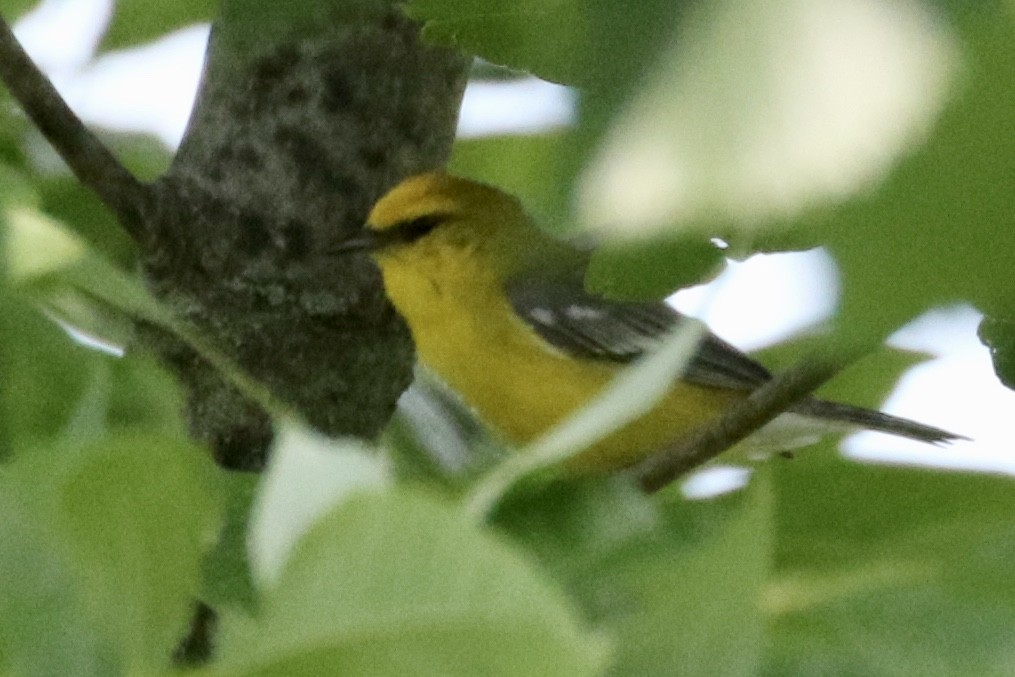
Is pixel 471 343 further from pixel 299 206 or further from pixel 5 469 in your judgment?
pixel 5 469

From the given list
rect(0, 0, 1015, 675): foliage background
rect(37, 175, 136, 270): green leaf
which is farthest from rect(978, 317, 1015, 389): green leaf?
rect(37, 175, 136, 270): green leaf

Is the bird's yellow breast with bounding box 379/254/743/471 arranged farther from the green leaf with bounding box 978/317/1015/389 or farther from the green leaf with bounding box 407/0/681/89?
the green leaf with bounding box 407/0/681/89

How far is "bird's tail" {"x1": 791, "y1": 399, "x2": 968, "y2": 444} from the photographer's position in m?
1.57

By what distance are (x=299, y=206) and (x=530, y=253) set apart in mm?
1095

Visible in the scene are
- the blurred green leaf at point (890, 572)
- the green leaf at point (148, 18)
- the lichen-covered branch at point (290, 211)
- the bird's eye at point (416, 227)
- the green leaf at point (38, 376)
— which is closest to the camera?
the blurred green leaf at point (890, 572)

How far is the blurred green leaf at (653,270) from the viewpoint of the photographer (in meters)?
0.54

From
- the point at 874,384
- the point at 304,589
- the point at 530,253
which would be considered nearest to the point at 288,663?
the point at 304,589

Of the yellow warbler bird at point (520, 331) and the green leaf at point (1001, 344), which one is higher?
the green leaf at point (1001, 344)

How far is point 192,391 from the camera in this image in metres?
1.39

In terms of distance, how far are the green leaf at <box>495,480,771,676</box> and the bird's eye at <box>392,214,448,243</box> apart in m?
1.45

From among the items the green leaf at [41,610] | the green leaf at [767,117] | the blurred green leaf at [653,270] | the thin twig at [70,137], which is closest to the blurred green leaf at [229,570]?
the green leaf at [41,610]

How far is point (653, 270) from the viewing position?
0.57m

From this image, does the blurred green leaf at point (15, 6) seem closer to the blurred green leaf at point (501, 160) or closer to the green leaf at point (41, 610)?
the blurred green leaf at point (501, 160)

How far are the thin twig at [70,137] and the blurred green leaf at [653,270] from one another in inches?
27.5
